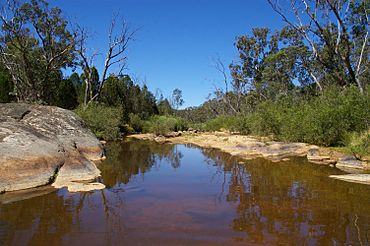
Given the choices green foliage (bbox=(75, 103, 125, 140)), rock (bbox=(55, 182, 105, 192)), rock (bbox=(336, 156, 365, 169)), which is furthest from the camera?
green foliage (bbox=(75, 103, 125, 140))

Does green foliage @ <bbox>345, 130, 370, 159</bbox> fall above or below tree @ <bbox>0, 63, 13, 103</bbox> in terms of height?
below

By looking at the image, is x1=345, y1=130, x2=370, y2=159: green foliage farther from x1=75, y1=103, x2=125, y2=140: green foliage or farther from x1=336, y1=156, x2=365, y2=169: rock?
x1=75, y1=103, x2=125, y2=140: green foliage

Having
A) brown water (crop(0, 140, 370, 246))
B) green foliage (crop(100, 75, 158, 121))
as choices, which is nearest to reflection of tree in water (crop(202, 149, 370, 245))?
brown water (crop(0, 140, 370, 246))

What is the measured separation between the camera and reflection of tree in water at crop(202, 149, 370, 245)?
5.14m

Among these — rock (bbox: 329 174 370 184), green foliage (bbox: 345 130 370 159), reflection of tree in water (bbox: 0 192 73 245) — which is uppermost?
green foliage (bbox: 345 130 370 159)

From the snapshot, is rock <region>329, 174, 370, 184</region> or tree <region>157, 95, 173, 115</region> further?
tree <region>157, 95, 173, 115</region>

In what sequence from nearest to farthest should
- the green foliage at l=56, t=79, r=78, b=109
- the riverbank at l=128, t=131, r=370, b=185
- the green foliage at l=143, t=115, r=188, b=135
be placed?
the riverbank at l=128, t=131, r=370, b=185 → the green foliage at l=143, t=115, r=188, b=135 → the green foliage at l=56, t=79, r=78, b=109

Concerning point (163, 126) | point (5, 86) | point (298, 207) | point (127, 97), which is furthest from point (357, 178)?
point (127, 97)

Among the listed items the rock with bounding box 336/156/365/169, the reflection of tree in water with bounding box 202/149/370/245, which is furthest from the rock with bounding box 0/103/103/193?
the rock with bounding box 336/156/365/169

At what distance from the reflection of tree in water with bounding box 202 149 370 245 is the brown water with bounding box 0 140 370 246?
16mm

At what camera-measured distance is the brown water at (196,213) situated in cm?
497

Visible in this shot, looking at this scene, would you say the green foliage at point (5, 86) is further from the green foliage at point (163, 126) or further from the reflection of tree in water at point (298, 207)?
the reflection of tree in water at point (298, 207)

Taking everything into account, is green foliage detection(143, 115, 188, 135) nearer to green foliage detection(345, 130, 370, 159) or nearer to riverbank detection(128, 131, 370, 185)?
riverbank detection(128, 131, 370, 185)

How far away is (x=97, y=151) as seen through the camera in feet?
43.2
